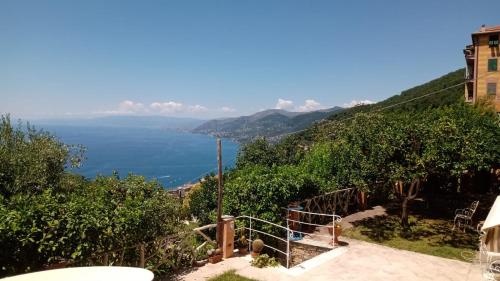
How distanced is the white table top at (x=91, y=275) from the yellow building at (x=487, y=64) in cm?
3531

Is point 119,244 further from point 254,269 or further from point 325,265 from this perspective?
point 325,265

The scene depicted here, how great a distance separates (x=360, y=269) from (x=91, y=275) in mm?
8364

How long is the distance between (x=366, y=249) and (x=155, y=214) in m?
7.77

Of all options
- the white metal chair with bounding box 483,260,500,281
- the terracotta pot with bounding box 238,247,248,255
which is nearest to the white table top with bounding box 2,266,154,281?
the terracotta pot with bounding box 238,247,248,255

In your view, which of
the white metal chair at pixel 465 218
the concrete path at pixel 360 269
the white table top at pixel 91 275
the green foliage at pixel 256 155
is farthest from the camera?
the green foliage at pixel 256 155

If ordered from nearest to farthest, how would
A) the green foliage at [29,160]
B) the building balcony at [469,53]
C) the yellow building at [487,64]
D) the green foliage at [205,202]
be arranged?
the green foliage at [29,160]
the green foliage at [205,202]
the yellow building at [487,64]
the building balcony at [469,53]

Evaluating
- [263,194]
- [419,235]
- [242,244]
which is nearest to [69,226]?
[242,244]

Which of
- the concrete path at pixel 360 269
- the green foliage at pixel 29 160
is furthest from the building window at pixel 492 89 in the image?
the green foliage at pixel 29 160

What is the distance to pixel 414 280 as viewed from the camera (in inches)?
413

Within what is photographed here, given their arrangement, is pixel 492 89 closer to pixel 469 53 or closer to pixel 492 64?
pixel 492 64

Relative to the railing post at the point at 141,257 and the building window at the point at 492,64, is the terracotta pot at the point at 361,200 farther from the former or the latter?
the building window at the point at 492,64

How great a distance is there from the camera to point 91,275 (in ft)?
18.5

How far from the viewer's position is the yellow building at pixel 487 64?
109 feet

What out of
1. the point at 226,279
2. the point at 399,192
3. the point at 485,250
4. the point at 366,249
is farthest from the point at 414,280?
the point at 399,192
